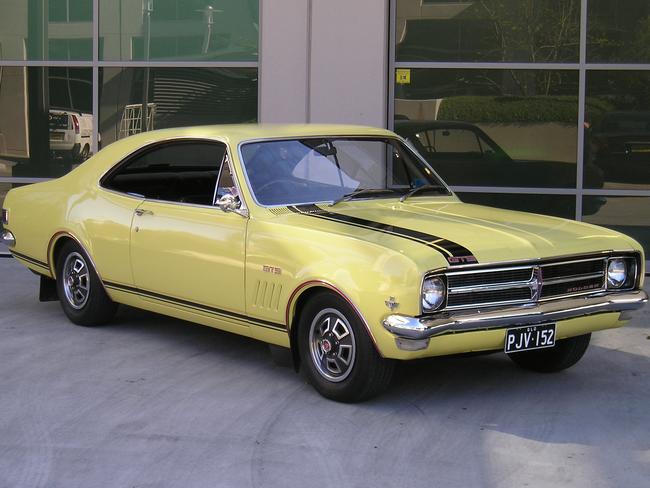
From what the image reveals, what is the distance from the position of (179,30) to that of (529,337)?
751cm

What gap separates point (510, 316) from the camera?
596 centimetres

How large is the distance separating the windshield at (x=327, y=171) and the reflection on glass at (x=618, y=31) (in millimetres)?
4649

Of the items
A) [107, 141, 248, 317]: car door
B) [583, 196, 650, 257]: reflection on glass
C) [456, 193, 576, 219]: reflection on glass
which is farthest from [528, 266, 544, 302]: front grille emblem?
[583, 196, 650, 257]: reflection on glass

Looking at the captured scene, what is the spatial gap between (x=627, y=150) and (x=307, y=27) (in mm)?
3618

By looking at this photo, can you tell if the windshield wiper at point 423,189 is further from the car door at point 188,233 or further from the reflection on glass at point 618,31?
the reflection on glass at point 618,31

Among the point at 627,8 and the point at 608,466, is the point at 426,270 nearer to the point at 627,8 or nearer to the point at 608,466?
the point at 608,466

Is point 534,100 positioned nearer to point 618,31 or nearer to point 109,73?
point 618,31

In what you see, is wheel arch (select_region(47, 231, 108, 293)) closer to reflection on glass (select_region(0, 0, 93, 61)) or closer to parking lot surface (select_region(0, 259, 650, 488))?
parking lot surface (select_region(0, 259, 650, 488))

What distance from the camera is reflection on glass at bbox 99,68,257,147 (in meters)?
12.2

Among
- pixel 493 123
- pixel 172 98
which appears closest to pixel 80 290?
pixel 172 98

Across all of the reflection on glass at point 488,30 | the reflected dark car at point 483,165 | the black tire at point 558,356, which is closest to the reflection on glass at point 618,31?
the reflection on glass at point 488,30

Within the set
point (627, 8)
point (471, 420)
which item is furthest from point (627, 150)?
point (471, 420)

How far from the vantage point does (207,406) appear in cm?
618

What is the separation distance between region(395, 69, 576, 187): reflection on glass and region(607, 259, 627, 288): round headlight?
522cm
